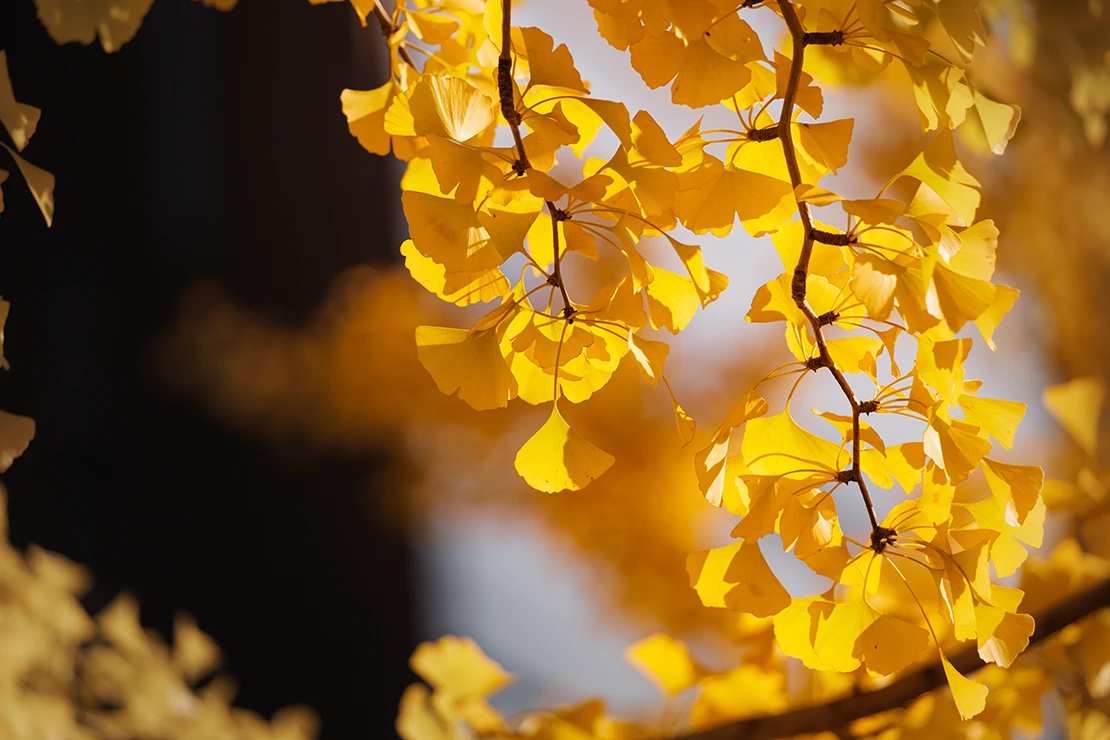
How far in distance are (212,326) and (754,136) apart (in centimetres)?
120

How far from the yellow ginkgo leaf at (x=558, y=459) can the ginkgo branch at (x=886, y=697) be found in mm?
132

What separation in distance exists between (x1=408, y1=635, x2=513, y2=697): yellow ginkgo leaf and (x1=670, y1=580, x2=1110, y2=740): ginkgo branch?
108 millimetres

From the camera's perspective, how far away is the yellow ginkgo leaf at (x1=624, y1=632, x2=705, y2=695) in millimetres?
359

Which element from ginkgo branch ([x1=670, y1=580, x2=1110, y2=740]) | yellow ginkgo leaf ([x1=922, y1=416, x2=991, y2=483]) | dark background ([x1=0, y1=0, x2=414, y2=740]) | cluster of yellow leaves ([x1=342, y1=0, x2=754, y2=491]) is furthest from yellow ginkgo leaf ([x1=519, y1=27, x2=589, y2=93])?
dark background ([x1=0, y1=0, x2=414, y2=740])

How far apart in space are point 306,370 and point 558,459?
1.01 meters

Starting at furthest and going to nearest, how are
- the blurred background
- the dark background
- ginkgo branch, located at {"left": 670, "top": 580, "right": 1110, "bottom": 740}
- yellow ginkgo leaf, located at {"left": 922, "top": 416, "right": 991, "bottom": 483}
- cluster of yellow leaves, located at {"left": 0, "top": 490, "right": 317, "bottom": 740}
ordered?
the dark background
the blurred background
cluster of yellow leaves, located at {"left": 0, "top": 490, "right": 317, "bottom": 740}
ginkgo branch, located at {"left": 670, "top": 580, "right": 1110, "bottom": 740}
yellow ginkgo leaf, located at {"left": 922, "top": 416, "right": 991, "bottom": 483}

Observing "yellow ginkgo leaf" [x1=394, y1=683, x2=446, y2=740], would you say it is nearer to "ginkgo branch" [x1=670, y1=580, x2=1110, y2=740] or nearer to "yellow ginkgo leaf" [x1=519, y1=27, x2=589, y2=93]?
"ginkgo branch" [x1=670, y1=580, x2=1110, y2=740]

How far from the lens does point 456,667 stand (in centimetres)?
35

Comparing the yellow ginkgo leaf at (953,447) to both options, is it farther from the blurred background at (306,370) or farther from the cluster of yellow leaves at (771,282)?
the blurred background at (306,370)

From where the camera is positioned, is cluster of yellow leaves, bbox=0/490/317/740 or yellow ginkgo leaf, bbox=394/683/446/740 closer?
yellow ginkgo leaf, bbox=394/683/446/740

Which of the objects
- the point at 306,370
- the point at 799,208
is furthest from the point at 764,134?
the point at 306,370

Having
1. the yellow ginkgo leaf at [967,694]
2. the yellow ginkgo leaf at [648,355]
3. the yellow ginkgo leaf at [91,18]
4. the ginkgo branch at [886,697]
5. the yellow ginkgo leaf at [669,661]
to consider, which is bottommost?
the yellow ginkgo leaf at [669,661]

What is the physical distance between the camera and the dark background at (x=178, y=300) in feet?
4.66

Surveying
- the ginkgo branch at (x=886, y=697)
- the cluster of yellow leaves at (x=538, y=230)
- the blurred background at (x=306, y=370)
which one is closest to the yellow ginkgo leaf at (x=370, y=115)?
the cluster of yellow leaves at (x=538, y=230)
